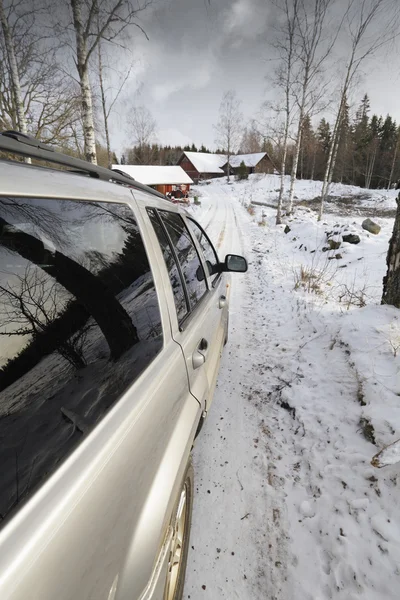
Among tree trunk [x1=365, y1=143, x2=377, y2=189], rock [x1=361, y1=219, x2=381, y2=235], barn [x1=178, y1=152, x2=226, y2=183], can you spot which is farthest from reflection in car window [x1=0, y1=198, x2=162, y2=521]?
barn [x1=178, y1=152, x2=226, y2=183]

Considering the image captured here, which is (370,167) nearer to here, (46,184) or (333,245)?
(333,245)

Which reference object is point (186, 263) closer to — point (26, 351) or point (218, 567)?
point (26, 351)

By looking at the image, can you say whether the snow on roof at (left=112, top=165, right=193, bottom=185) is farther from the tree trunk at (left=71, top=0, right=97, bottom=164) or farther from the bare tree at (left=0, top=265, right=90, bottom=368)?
the bare tree at (left=0, top=265, right=90, bottom=368)

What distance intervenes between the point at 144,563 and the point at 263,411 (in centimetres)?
210

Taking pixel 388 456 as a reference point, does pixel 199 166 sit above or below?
above

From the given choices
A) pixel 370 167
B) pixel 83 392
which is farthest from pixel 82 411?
pixel 370 167

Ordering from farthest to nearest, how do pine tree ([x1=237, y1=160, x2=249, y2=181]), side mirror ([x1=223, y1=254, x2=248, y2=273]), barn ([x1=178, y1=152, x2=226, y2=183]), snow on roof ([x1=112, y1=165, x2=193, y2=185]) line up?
barn ([x1=178, y1=152, x2=226, y2=183]) < pine tree ([x1=237, y1=160, x2=249, y2=181]) < snow on roof ([x1=112, y1=165, x2=193, y2=185]) < side mirror ([x1=223, y1=254, x2=248, y2=273])

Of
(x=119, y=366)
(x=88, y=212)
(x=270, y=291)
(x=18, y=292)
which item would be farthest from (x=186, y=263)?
(x=270, y=291)

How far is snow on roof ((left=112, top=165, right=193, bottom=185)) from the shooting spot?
2964 centimetres

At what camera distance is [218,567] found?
1643 mm

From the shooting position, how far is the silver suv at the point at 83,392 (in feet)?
2.08

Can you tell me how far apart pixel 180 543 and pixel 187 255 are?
6.07ft

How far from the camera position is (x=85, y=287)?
1020 millimetres

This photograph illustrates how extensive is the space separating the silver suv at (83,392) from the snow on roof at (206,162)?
66528 mm
